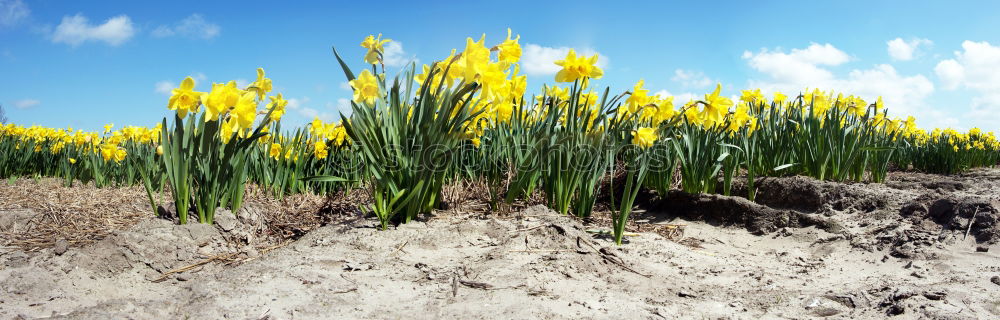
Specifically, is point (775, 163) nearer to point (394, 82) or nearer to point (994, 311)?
point (994, 311)

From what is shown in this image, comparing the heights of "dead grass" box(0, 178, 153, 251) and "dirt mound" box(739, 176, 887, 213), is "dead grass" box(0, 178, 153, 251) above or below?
below

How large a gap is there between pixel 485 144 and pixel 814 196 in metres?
2.18

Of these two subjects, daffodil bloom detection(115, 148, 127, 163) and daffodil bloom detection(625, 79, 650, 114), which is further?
daffodil bloom detection(115, 148, 127, 163)

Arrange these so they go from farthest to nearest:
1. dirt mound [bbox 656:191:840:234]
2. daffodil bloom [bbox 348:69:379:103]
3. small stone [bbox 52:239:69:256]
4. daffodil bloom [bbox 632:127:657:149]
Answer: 1. dirt mound [bbox 656:191:840:234]
2. daffodil bloom [bbox 632:127:657:149]
3. daffodil bloom [bbox 348:69:379:103]
4. small stone [bbox 52:239:69:256]

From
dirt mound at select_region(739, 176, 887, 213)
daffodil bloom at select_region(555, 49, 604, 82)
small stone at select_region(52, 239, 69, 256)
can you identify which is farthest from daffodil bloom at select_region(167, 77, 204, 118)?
dirt mound at select_region(739, 176, 887, 213)

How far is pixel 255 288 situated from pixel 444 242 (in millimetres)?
782

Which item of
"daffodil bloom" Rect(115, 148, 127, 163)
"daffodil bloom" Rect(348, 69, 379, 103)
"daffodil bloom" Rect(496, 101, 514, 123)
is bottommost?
"daffodil bloom" Rect(115, 148, 127, 163)

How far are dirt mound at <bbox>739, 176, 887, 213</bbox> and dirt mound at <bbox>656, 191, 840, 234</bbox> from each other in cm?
23

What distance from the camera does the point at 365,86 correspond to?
2.50 metres

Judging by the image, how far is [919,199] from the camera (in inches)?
134

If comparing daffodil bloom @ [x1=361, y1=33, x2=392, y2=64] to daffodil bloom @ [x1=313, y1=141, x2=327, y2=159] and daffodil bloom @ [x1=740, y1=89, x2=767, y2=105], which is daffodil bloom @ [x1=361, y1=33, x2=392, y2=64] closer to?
daffodil bloom @ [x1=313, y1=141, x2=327, y2=159]

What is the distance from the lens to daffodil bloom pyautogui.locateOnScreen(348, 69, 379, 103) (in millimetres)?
2479

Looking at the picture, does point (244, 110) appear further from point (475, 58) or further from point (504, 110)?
point (504, 110)

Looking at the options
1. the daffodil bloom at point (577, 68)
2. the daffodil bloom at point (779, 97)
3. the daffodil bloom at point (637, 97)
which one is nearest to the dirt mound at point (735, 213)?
the daffodil bloom at point (637, 97)
